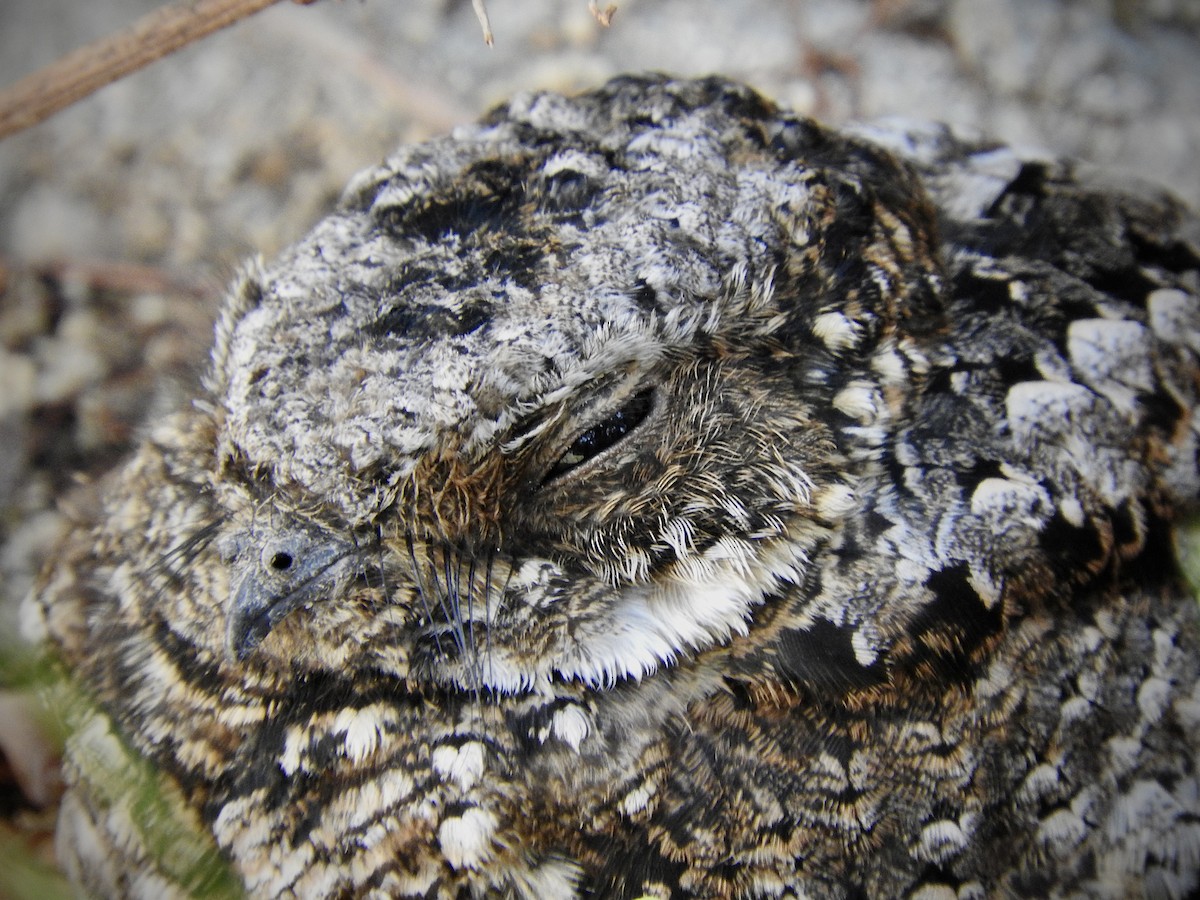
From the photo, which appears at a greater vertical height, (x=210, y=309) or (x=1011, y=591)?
(x=210, y=309)

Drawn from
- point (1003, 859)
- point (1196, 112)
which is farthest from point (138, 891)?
point (1196, 112)

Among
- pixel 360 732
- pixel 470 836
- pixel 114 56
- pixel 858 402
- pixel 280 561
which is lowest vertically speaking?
pixel 470 836

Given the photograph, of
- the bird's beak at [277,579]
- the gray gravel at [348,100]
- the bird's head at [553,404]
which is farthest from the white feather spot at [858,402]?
the gray gravel at [348,100]

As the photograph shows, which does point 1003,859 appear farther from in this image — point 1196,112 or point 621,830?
point 1196,112

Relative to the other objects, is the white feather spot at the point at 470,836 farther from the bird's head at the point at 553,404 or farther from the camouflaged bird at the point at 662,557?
the bird's head at the point at 553,404

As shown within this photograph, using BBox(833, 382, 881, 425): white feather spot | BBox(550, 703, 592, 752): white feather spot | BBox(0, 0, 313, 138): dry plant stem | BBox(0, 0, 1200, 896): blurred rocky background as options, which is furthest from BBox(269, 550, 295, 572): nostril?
BBox(0, 0, 1200, 896): blurred rocky background

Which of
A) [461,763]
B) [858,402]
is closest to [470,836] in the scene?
[461,763]

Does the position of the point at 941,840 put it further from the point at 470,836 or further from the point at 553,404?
the point at 553,404
